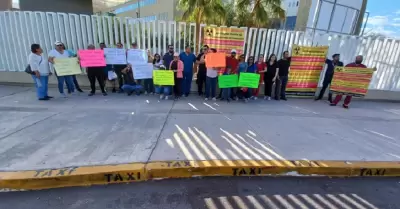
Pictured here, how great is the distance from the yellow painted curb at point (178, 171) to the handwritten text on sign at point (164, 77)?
3.89m

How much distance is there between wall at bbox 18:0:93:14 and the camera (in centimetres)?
1368

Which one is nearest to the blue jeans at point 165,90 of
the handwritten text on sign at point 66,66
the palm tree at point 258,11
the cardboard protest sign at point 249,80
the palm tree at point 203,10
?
the cardboard protest sign at point 249,80

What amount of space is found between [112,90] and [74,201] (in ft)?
17.7

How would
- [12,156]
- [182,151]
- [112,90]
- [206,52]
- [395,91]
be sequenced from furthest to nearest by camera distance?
[395,91]
[112,90]
[206,52]
[182,151]
[12,156]

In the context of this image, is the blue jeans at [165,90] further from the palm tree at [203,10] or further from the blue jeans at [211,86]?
the palm tree at [203,10]

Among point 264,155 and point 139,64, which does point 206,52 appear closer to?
point 139,64

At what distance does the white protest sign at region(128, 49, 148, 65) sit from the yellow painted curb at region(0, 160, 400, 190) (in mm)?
4529

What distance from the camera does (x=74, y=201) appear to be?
2590mm

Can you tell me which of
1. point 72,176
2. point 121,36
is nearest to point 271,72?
point 121,36

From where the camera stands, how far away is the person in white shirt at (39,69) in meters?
5.80

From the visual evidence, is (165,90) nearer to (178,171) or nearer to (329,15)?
(178,171)

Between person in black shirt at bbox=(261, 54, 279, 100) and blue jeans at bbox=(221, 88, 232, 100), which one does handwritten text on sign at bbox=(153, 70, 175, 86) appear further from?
person in black shirt at bbox=(261, 54, 279, 100)

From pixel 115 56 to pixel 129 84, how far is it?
0.96m

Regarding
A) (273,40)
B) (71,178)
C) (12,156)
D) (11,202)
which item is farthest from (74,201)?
(273,40)
